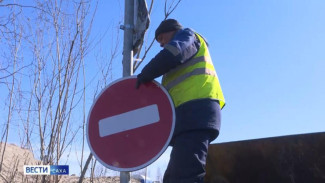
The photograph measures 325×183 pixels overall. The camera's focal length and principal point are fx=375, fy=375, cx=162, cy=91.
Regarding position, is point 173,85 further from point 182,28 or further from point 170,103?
point 182,28

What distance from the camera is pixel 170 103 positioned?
2.18 m

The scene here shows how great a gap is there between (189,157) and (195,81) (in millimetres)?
478

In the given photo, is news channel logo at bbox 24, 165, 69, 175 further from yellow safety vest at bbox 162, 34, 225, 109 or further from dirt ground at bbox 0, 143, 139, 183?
yellow safety vest at bbox 162, 34, 225, 109

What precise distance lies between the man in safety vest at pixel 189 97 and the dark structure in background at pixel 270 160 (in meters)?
0.44

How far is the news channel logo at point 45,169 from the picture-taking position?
17.7 ft

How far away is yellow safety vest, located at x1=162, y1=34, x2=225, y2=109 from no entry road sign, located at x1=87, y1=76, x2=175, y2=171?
0.14 meters

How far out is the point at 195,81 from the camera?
2275 millimetres

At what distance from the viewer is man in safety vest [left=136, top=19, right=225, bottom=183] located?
6.85ft

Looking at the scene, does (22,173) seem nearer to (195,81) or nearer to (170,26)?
(170,26)

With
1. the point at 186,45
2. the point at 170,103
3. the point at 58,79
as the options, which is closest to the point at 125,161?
the point at 170,103

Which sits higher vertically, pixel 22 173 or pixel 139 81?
pixel 139 81

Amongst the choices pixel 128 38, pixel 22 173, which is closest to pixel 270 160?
pixel 128 38

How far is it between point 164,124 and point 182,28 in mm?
772

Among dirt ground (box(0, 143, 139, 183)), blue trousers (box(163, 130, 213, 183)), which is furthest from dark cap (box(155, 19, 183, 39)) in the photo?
dirt ground (box(0, 143, 139, 183))
